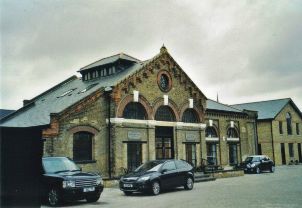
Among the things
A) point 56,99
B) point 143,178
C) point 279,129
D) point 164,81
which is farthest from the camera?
point 279,129

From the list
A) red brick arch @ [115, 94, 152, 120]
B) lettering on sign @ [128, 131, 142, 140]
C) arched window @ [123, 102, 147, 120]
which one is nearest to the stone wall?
red brick arch @ [115, 94, 152, 120]

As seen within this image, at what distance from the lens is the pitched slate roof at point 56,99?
77.3ft

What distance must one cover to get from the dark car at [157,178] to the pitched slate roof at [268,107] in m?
29.0

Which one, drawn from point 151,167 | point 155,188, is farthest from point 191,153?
point 155,188

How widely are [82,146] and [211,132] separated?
14691 mm

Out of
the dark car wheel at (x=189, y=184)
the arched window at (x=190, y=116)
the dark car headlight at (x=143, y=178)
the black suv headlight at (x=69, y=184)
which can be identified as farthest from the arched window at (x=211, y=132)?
the black suv headlight at (x=69, y=184)

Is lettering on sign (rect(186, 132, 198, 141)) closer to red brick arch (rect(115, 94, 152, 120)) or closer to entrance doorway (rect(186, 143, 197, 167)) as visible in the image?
entrance doorway (rect(186, 143, 197, 167))

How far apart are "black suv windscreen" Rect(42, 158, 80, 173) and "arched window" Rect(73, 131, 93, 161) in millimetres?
6822

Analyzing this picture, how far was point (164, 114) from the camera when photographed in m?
26.6

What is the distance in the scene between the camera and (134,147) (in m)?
24.2

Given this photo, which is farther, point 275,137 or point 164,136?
point 275,137

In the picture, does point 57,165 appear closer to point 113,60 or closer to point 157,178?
point 157,178

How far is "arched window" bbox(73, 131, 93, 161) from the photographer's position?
21.4 m

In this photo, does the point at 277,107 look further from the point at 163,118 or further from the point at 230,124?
the point at 163,118
